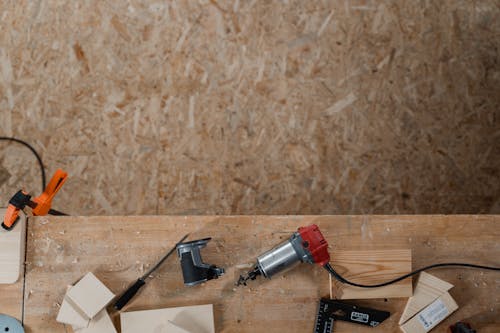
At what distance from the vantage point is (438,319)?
52.6 inches

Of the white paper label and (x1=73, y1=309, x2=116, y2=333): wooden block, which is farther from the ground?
the white paper label

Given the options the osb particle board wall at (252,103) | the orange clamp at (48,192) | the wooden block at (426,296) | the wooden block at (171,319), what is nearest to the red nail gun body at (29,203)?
the orange clamp at (48,192)

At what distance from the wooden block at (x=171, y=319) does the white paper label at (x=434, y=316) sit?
1.92ft

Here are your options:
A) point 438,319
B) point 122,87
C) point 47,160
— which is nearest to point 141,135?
point 122,87

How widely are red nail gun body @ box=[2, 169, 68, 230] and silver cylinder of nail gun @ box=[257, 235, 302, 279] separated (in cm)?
59

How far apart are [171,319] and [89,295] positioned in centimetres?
23

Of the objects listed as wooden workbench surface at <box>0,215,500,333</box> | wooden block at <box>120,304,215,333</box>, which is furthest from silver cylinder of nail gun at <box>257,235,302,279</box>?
wooden block at <box>120,304,215,333</box>

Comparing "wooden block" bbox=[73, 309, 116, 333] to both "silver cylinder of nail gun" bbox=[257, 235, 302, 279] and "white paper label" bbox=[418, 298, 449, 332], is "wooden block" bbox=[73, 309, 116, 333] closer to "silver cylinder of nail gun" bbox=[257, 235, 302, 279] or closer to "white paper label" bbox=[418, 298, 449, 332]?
"silver cylinder of nail gun" bbox=[257, 235, 302, 279]

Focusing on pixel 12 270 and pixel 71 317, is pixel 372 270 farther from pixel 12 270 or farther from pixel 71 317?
pixel 12 270

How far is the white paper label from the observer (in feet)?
4.38

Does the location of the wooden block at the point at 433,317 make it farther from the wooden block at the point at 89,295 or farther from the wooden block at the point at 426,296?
the wooden block at the point at 89,295

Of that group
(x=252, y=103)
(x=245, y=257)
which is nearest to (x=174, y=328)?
(x=245, y=257)

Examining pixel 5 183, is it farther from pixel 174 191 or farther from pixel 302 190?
pixel 302 190

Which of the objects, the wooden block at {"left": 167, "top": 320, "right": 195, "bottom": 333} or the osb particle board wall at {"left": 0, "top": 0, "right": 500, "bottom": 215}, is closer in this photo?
the wooden block at {"left": 167, "top": 320, "right": 195, "bottom": 333}
